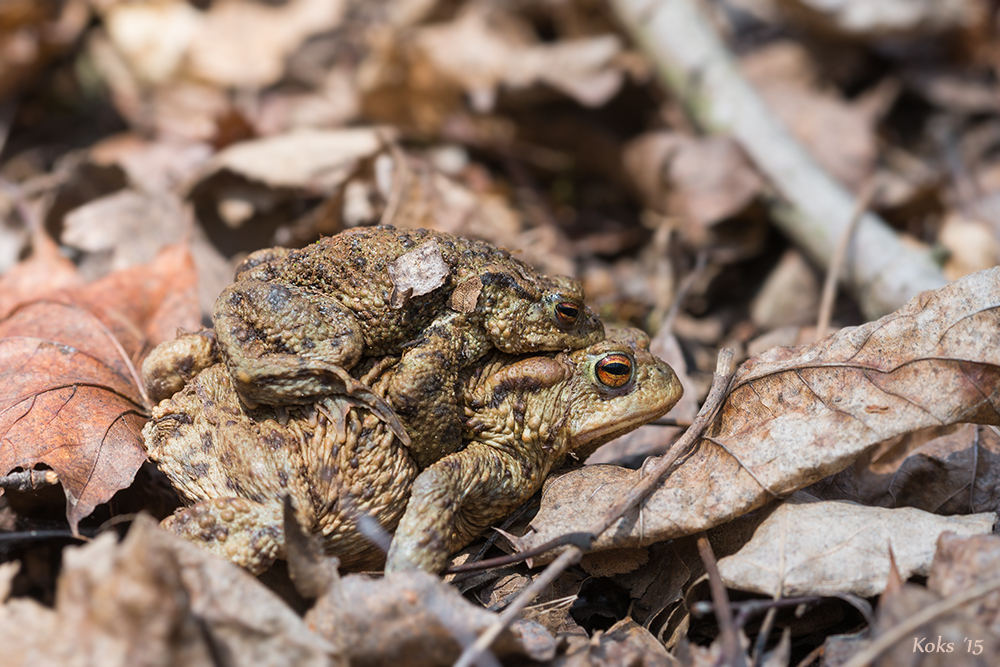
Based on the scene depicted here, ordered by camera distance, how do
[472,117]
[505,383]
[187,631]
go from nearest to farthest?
[187,631] → [505,383] → [472,117]

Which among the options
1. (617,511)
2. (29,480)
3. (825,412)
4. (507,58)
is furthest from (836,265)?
(29,480)

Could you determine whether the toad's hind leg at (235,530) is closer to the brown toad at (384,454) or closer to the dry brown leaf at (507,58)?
the brown toad at (384,454)

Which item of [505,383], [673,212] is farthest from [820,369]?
[673,212]

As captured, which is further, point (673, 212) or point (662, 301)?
point (673, 212)

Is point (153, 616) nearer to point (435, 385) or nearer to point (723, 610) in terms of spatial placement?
point (435, 385)

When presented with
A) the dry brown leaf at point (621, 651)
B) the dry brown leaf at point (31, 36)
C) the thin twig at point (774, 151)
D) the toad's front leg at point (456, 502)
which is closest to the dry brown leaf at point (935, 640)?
the dry brown leaf at point (621, 651)

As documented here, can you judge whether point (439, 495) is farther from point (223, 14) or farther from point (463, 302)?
point (223, 14)
